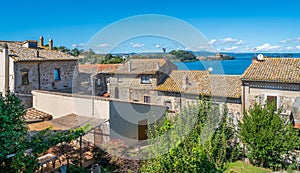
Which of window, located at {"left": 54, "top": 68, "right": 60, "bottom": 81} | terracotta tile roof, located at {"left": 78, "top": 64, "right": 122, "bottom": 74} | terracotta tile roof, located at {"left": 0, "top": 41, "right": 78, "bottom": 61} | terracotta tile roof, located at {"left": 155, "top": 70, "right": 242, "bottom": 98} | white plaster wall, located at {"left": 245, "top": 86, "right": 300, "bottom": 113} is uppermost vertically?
terracotta tile roof, located at {"left": 0, "top": 41, "right": 78, "bottom": 61}

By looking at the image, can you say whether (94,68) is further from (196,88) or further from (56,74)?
(196,88)

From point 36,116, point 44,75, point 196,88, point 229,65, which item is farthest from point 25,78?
point 229,65

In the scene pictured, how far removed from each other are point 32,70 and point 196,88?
453 inches

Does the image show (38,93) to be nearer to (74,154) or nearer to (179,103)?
(74,154)

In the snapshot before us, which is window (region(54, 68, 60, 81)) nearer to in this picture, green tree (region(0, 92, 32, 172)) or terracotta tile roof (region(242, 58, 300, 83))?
green tree (region(0, 92, 32, 172))

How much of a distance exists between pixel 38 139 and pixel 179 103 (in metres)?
13.2

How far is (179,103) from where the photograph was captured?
19.4 metres

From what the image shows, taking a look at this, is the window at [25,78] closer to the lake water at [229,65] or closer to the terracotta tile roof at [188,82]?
the lake water at [229,65]

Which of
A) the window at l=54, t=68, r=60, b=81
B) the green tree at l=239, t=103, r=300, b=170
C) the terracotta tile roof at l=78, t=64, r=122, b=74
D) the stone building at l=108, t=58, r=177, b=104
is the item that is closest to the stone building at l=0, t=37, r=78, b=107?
the window at l=54, t=68, r=60, b=81

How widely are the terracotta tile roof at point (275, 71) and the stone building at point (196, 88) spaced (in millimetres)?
1508

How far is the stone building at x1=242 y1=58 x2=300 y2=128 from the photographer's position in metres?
15.2

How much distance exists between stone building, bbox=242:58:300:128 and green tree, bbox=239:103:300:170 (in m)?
3.22

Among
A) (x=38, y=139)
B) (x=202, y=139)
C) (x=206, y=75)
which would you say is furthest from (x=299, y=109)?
(x=38, y=139)

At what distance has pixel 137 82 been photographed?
21531mm
